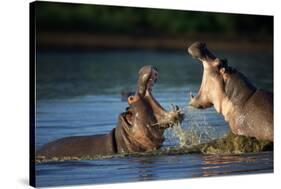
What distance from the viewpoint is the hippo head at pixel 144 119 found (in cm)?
717

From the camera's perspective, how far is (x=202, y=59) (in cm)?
754

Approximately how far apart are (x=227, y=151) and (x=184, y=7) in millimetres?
1475

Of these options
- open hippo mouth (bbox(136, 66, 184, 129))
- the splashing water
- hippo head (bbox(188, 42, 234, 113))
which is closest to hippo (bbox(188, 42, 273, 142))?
hippo head (bbox(188, 42, 234, 113))

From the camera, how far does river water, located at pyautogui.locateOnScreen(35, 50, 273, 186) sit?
22.2 feet

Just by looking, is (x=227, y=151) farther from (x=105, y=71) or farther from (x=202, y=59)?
(x=105, y=71)

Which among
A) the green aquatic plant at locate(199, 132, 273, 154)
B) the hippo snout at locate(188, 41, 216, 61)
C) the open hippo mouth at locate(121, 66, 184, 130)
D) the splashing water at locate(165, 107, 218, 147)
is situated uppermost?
the hippo snout at locate(188, 41, 216, 61)

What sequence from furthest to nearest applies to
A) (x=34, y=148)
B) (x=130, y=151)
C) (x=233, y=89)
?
1. (x=233, y=89)
2. (x=130, y=151)
3. (x=34, y=148)

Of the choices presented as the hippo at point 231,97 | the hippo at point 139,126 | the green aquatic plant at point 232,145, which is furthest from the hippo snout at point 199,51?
the green aquatic plant at point 232,145

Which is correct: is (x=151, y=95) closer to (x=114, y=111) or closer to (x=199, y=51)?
(x=114, y=111)

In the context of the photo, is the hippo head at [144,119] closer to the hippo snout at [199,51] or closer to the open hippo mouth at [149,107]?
the open hippo mouth at [149,107]

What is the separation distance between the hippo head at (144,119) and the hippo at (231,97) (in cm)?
42

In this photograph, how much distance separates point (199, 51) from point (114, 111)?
3.61ft

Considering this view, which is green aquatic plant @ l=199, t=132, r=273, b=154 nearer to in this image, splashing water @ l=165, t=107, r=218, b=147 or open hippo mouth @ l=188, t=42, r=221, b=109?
splashing water @ l=165, t=107, r=218, b=147

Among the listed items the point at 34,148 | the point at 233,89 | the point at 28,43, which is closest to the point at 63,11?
the point at 28,43
